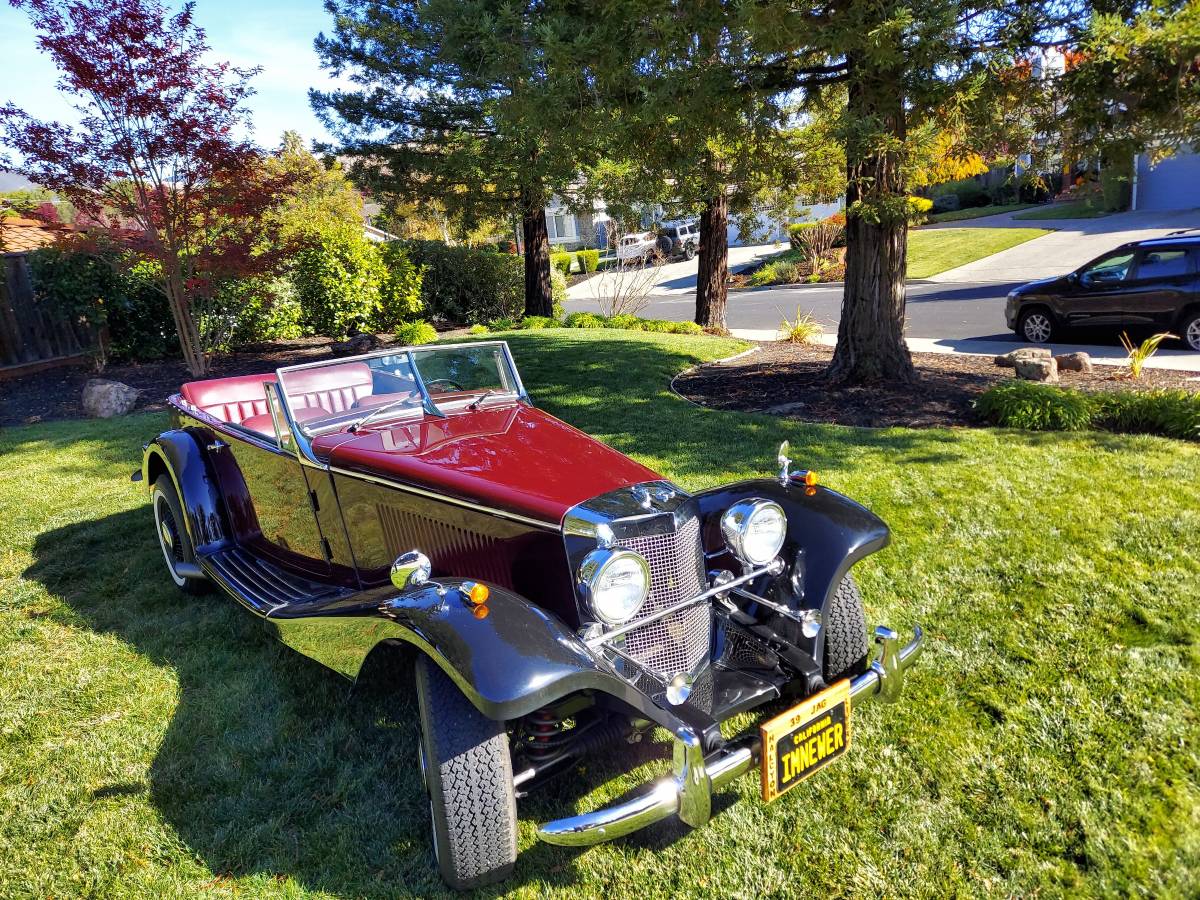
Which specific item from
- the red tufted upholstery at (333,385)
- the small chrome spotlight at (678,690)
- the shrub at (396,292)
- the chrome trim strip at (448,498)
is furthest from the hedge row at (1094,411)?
the shrub at (396,292)

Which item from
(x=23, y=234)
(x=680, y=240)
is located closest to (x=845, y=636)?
(x=23, y=234)

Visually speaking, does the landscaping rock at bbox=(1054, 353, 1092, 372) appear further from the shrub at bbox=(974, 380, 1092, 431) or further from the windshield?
the windshield

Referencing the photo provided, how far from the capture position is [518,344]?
11812mm

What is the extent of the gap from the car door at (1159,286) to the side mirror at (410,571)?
11591mm

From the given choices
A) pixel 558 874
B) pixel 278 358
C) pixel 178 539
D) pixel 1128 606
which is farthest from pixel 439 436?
pixel 278 358

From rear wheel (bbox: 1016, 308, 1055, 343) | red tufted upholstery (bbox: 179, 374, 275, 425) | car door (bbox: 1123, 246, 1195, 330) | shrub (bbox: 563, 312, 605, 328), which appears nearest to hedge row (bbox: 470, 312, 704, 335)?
shrub (bbox: 563, 312, 605, 328)

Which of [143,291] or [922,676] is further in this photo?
[143,291]

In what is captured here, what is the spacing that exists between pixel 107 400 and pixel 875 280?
30.8ft

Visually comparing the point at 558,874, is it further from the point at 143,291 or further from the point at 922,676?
the point at 143,291

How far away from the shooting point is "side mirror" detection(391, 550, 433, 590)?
2.57 meters

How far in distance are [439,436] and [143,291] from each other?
1056cm

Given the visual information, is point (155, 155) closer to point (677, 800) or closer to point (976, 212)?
point (677, 800)

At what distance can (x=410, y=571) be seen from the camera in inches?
101

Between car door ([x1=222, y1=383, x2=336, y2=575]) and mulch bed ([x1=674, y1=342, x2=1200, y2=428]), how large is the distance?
15.9ft
